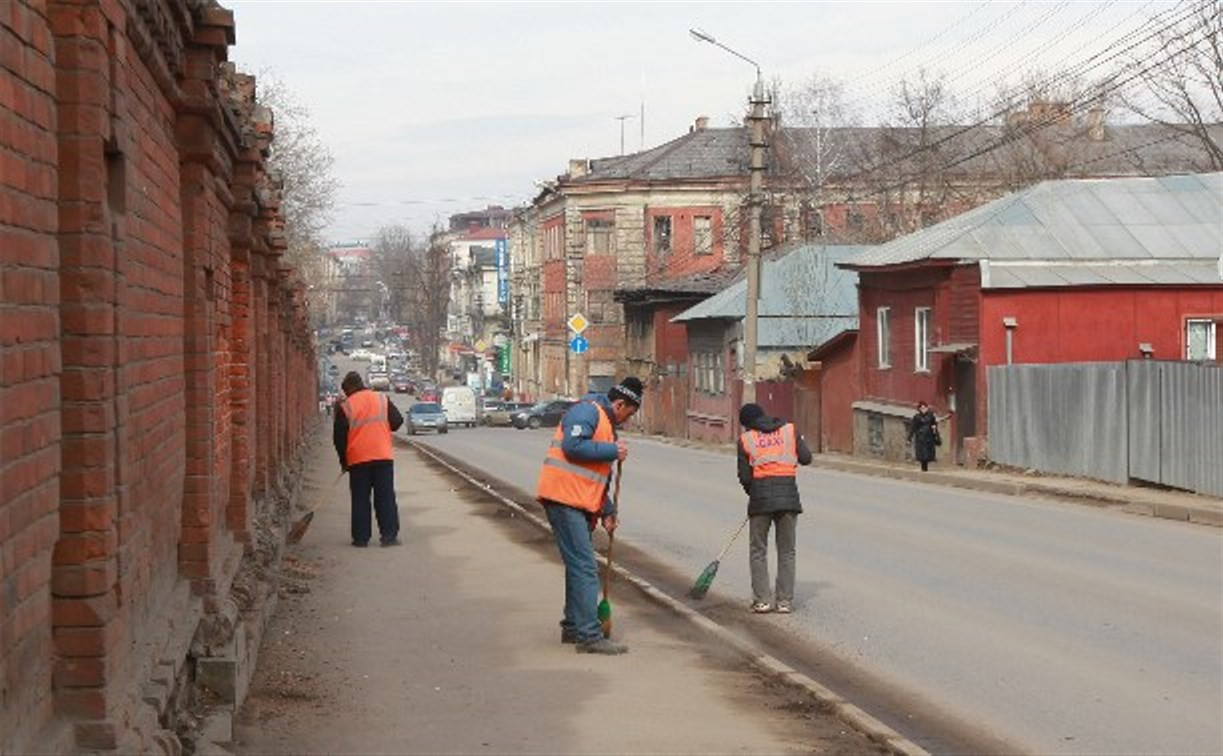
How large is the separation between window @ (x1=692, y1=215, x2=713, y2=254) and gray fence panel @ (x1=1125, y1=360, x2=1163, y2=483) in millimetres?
52779

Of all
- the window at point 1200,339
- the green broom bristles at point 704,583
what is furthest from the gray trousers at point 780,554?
the window at point 1200,339

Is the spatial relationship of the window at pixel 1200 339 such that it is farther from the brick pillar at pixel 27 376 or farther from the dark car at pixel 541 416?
the dark car at pixel 541 416

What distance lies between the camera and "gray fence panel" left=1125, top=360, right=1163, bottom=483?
96.2ft

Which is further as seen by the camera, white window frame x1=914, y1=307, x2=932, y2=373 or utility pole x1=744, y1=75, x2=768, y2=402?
white window frame x1=914, y1=307, x2=932, y2=373

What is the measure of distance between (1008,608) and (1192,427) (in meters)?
14.7

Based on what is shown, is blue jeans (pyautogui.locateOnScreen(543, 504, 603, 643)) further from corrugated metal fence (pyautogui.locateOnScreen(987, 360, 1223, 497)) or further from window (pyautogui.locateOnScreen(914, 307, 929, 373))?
window (pyautogui.locateOnScreen(914, 307, 929, 373))

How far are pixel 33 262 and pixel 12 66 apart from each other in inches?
19.8

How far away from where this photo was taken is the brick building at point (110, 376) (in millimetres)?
4617

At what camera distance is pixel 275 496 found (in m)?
19.5

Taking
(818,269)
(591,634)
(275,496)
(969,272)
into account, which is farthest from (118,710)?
(818,269)

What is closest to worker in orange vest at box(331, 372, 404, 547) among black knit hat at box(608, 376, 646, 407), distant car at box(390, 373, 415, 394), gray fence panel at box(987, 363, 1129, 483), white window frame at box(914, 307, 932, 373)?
black knit hat at box(608, 376, 646, 407)

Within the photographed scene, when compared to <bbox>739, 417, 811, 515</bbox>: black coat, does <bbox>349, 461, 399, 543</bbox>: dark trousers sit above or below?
below

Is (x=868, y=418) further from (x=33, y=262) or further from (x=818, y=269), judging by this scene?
(x=33, y=262)

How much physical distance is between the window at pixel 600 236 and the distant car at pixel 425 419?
12.7m
